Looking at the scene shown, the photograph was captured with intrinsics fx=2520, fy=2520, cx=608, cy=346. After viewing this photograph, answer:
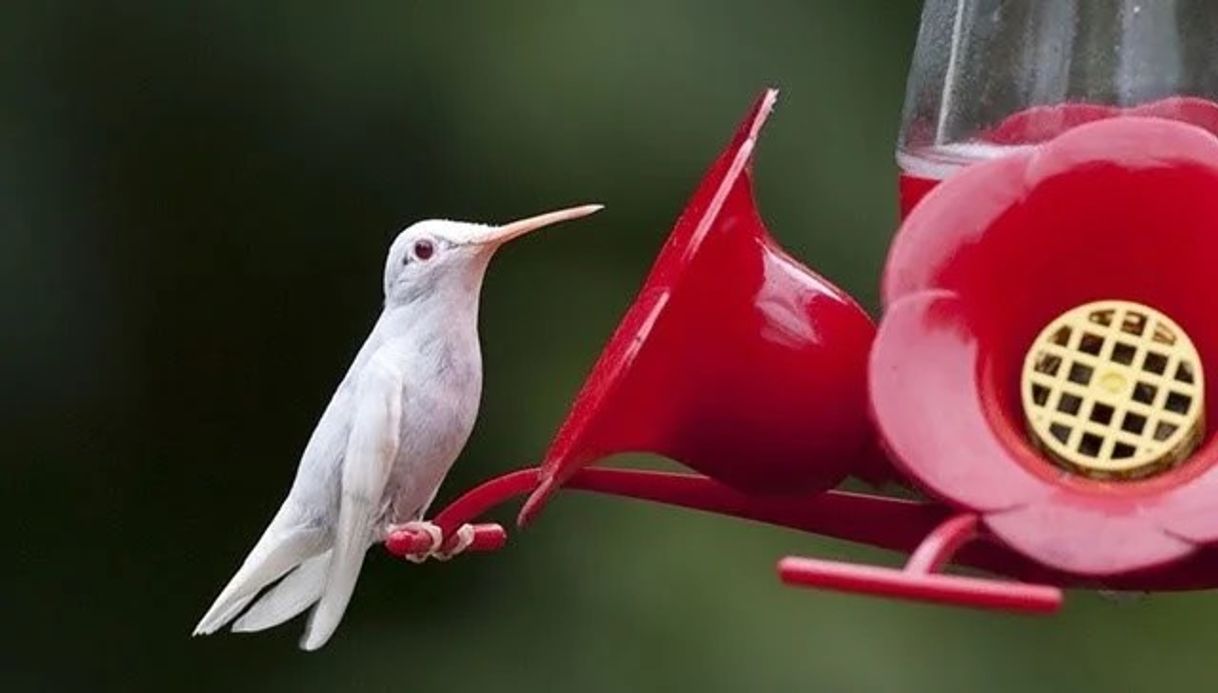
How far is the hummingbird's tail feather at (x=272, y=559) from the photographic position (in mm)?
2303

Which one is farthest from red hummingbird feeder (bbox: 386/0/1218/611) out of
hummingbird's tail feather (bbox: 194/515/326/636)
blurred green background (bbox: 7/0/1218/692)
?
blurred green background (bbox: 7/0/1218/692)

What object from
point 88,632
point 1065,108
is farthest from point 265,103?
point 1065,108

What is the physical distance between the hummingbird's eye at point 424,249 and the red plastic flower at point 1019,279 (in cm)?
52

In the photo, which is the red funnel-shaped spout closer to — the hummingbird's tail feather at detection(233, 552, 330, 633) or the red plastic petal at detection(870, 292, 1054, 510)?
the red plastic petal at detection(870, 292, 1054, 510)

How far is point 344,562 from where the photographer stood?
2180 mm

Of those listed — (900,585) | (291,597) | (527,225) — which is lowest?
(291,597)

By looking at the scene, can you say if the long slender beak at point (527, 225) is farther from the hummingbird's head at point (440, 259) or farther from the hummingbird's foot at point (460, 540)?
the hummingbird's foot at point (460, 540)

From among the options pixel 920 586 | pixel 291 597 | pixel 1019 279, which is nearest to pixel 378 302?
pixel 291 597

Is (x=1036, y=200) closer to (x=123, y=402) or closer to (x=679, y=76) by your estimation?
(x=679, y=76)

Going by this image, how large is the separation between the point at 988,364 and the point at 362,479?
22.6 inches

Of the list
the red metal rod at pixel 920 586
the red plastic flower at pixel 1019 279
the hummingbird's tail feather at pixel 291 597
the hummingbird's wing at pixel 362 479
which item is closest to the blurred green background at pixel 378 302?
the hummingbird's tail feather at pixel 291 597

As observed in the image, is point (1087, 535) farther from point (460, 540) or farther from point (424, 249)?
point (424, 249)

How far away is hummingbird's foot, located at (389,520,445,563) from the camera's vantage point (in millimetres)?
2098

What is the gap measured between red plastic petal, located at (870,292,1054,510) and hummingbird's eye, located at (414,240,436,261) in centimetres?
55
